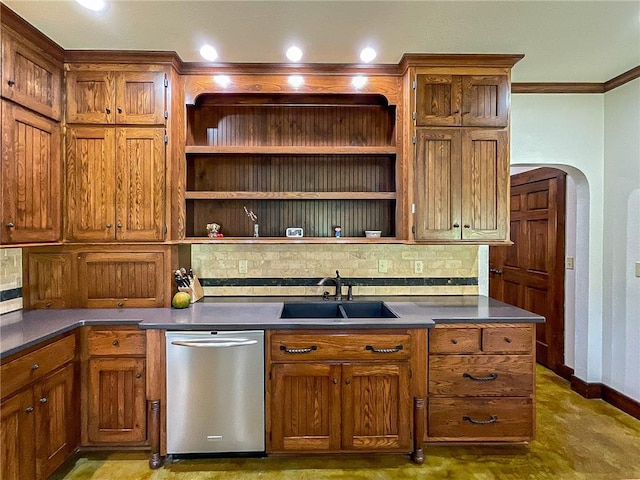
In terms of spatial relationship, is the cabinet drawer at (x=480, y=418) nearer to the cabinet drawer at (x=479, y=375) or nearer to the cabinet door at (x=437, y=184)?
the cabinet drawer at (x=479, y=375)

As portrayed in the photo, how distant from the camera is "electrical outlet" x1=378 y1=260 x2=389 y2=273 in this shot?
306 centimetres

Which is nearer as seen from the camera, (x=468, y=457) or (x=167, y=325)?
(x=167, y=325)

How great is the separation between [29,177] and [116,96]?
2.48 ft

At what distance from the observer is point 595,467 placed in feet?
7.43

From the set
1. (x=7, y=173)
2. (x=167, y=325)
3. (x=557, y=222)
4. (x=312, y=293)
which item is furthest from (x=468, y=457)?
(x=7, y=173)

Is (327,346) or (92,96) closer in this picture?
(327,346)

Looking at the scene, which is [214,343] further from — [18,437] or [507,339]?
[507,339]

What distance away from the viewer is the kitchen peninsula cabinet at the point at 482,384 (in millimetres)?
2316

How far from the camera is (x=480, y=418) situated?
2.33 metres

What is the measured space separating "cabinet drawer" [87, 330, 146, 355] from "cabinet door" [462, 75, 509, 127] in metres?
2.58

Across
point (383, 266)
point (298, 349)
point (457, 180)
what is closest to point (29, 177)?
point (298, 349)

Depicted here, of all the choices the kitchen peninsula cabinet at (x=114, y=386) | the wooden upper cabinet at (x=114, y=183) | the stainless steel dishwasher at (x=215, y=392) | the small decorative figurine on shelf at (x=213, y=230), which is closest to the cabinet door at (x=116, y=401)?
the kitchen peninsula cabinet at (x=114, y=386)

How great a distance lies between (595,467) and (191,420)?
8.13 feet

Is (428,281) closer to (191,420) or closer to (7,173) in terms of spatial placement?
(191,420)
